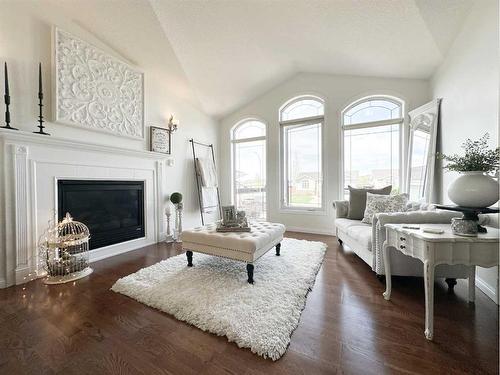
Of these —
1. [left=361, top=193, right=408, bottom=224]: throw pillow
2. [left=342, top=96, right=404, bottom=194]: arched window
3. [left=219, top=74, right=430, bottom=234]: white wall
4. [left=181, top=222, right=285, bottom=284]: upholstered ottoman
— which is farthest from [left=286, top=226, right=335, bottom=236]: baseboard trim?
[left=181, top=222, right=285, bottom=284]: upholstered ottoman

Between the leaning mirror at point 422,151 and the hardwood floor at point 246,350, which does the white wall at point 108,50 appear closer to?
the hardwood floor at point 246,350

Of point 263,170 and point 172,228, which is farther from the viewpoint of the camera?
point 263,170

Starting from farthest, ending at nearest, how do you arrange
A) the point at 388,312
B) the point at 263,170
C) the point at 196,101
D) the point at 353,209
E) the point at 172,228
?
the point at 263,170 → the point at 196,101 → the point at 172,228 → the point at 353,209 → the point at 388,312

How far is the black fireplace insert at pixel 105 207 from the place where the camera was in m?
2.73

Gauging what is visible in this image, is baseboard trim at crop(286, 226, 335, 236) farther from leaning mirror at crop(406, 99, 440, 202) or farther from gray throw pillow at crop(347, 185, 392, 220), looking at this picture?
leaning mirror at crop(406, 99, 440, 202)

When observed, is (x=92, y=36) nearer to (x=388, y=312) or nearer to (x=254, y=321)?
(x=254, y=321)

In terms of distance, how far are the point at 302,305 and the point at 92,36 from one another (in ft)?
13.6

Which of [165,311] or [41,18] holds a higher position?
[41,18]

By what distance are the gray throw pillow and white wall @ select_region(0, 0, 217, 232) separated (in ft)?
9.91

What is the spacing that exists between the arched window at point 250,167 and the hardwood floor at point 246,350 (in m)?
3.13

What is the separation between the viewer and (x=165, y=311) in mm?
1729

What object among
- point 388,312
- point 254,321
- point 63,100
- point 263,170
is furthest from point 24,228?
point 263,170

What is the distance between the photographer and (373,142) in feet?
13.2

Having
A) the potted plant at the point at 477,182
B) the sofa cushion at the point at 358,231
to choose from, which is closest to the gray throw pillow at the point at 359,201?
the sofa cushion at the point at 358,231
